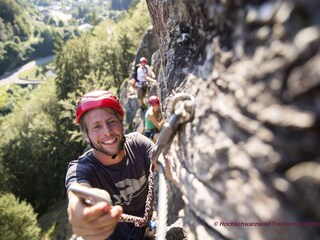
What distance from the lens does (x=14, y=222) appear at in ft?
61.3

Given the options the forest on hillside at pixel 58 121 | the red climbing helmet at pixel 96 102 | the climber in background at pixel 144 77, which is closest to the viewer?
the red climbing helmet at pixel 96 102

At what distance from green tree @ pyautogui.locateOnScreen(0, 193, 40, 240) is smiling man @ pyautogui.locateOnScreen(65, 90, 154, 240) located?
18.7m

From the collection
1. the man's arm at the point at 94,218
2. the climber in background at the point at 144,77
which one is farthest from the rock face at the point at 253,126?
the climber in background at the point at 144,77

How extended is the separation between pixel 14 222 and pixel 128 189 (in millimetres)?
19081

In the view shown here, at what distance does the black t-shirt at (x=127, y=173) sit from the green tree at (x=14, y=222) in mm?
18724

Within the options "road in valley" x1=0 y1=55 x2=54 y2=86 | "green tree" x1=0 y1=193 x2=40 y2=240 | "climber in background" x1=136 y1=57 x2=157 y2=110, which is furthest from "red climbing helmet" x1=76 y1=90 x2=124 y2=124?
"road in valley" x1=0 y1=55 x2=54 y2=86

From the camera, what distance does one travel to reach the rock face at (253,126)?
107 centimetres

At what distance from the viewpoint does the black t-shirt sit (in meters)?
2.94

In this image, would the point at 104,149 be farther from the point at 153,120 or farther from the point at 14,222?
the point at 14,222

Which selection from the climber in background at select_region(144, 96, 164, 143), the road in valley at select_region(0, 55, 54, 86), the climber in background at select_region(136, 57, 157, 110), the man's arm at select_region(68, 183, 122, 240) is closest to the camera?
the man's arm at select_region(68, 183, 122, 240)

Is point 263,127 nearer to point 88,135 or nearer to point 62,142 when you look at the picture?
point 88,135

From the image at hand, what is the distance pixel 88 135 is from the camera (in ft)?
10.0

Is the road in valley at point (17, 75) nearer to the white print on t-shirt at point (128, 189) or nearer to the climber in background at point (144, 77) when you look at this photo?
the climber in background at point (144, 77)

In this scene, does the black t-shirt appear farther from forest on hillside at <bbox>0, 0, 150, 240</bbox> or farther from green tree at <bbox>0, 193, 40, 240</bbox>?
forest on hillside at <bbox>0, 0, 150, 240</bbox>
